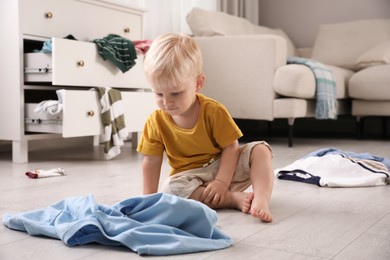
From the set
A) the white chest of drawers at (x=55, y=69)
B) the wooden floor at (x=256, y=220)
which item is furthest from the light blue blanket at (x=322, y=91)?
the white chest of drawers at (x=55, y=69)

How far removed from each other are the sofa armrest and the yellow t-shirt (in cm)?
198

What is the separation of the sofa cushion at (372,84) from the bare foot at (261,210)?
8.88 feet

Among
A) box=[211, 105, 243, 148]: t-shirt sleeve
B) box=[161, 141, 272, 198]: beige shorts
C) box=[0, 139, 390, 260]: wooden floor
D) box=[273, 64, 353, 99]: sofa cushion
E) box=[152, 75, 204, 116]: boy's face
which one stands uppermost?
box=[273, 64, 353, 99]: sofa cushion

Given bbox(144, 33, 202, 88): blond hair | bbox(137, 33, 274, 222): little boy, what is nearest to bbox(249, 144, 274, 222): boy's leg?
bbox(137, 33, 274, 222): little boy

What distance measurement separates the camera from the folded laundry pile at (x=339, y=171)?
6.23ft

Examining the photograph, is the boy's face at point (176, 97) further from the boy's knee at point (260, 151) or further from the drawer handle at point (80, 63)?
the drawer handle at point (80, 63)

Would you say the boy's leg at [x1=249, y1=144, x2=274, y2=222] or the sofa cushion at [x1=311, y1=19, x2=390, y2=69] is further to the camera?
the sofa cushion at [x1=311, y1=19, x2=390, y2=69]

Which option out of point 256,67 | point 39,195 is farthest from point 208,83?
point 39,195

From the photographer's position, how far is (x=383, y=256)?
3.37ft

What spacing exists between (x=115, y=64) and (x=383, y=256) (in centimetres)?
197

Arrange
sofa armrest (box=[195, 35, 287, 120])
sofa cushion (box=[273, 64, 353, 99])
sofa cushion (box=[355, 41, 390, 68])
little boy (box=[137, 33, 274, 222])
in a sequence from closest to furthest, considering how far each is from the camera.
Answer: little boy (box=[137, 33, 274, 222]), sofa cushion (box=[273, 64, 353, 99]), sofa armrest (box=[195, 35, 287, 120]), sofa cushion (box=[355, 41, 390, 68])

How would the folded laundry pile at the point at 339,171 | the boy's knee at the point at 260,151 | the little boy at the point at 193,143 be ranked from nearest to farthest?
the little boy at the point at 193,143, the boy's knee at the point at 260,151, the folded laundry pile at the point at 339,171

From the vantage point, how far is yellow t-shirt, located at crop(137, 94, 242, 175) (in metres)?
1.52

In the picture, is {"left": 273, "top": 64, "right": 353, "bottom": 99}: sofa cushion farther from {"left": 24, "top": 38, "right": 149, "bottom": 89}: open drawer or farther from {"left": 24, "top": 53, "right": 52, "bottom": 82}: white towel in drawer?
{"left": 24, "top": 53, "right": 52, "bottom": 82}: white towel in drawer
